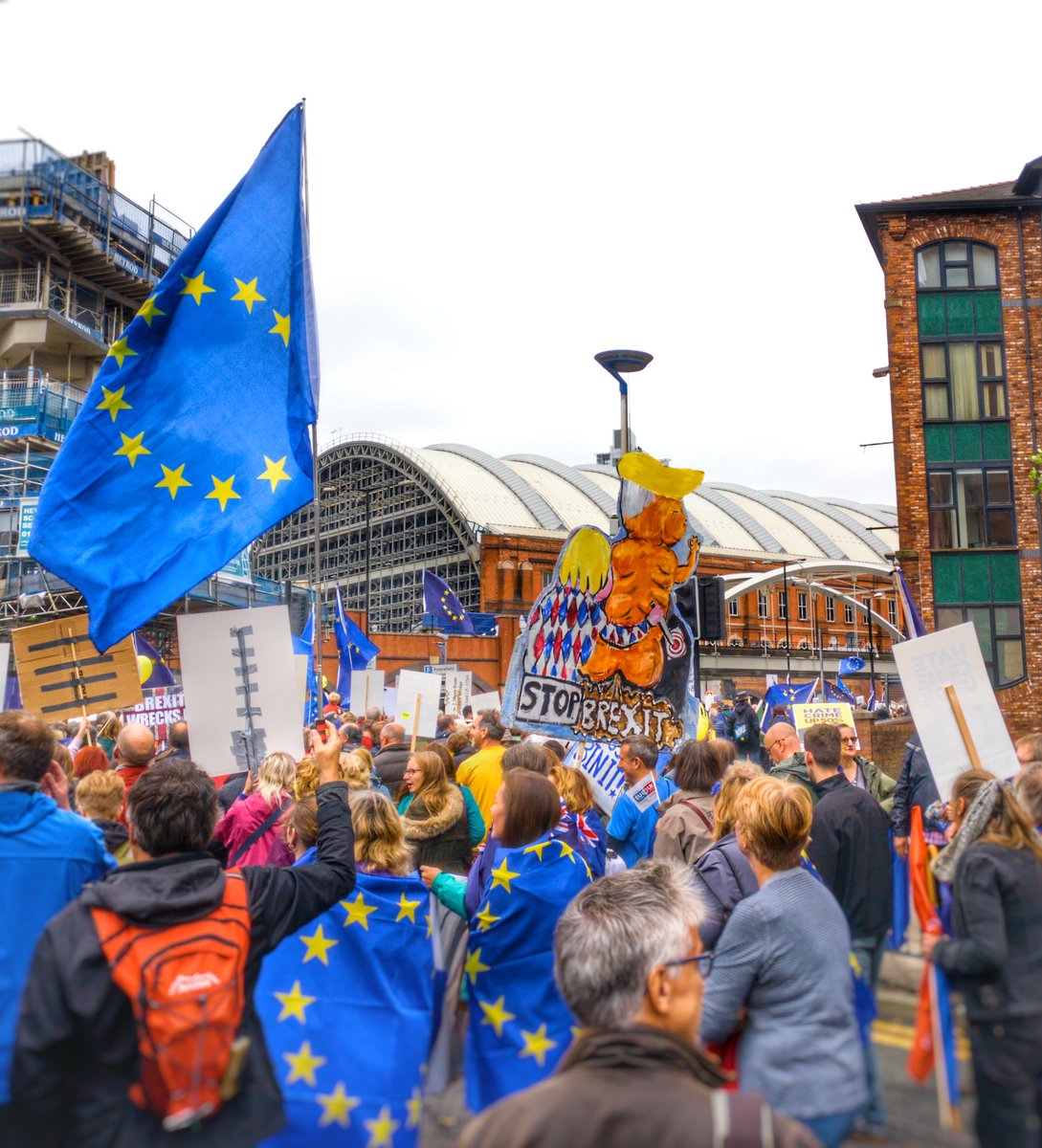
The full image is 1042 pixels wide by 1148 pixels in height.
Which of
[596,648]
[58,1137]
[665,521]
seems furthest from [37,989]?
[665,521]

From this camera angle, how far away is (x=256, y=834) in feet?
19.9

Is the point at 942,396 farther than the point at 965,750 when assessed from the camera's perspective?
Yes

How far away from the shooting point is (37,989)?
2967mm

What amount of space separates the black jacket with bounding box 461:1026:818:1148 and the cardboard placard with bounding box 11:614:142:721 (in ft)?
25.3

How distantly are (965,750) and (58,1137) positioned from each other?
5.05 meters

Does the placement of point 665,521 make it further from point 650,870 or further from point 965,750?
point 650,870

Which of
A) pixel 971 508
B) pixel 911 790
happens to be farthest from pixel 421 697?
pixel 971 508

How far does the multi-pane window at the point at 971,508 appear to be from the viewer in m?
31.2

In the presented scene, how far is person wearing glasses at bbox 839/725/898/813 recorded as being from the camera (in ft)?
26.6

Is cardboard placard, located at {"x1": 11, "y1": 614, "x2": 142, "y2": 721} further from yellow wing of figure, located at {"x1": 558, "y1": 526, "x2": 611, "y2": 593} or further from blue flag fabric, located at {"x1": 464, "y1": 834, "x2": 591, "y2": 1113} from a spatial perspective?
blue flag fabric, located at {"x1": 464, "y1": 834, "x2": 591, "y2": 1113}

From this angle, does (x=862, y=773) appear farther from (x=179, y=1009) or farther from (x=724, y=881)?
(x=179, y=1009)

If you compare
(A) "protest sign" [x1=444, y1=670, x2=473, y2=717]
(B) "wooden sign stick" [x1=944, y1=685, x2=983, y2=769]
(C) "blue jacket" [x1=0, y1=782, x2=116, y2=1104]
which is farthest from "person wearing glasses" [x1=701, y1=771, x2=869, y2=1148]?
(A) "protest sign" [x1=444, y1=670, x2=473, y2=717]

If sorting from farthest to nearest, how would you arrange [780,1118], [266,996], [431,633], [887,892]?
[431,633], [887,892], [266,996], [780,1118]

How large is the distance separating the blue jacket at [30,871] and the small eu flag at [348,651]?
1856 centimetres
